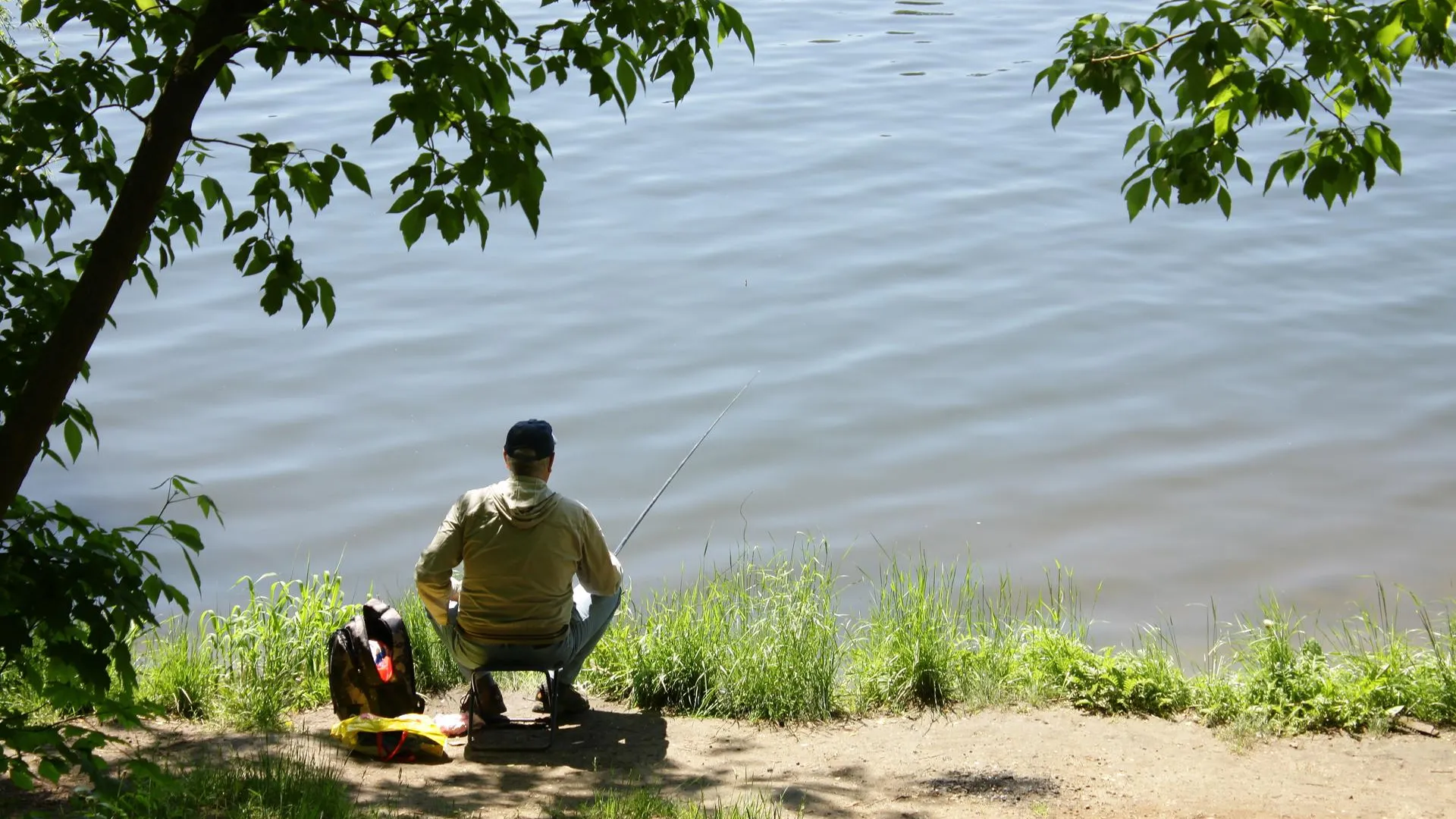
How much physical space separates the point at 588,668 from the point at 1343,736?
2.78 m

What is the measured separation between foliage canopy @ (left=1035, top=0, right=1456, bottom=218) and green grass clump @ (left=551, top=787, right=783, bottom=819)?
73.7 inches

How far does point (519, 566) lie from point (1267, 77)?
9.92 feet

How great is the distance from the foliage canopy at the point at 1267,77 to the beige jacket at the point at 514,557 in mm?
2315

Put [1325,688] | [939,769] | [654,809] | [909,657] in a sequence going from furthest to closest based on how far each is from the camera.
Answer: [909,657] → [1325,688] → [939,769] → [654,809]

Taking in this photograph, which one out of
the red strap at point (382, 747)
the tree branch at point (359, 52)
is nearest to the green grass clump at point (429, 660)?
the red strap at point (382, 747)

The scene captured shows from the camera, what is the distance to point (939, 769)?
196 inches

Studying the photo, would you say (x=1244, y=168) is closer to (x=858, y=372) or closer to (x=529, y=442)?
(x=529, y=442)

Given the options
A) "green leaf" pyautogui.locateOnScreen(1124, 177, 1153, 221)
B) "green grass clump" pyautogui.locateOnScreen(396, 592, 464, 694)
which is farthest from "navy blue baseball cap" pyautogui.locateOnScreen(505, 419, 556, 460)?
"green leaf" pyautogui.locateOnScreen(1124, 177, 1153, 221)

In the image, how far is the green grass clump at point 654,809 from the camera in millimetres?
4121

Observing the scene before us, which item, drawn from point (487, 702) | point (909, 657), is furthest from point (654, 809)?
point (909, 657)

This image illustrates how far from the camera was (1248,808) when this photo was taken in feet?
14.8

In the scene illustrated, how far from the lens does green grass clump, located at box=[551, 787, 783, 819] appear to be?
4.12m

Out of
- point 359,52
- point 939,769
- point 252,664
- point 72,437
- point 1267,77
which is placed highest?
point 359,52

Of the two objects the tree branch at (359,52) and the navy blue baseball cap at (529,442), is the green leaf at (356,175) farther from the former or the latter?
the navy blue baseball cap at (529,442)
